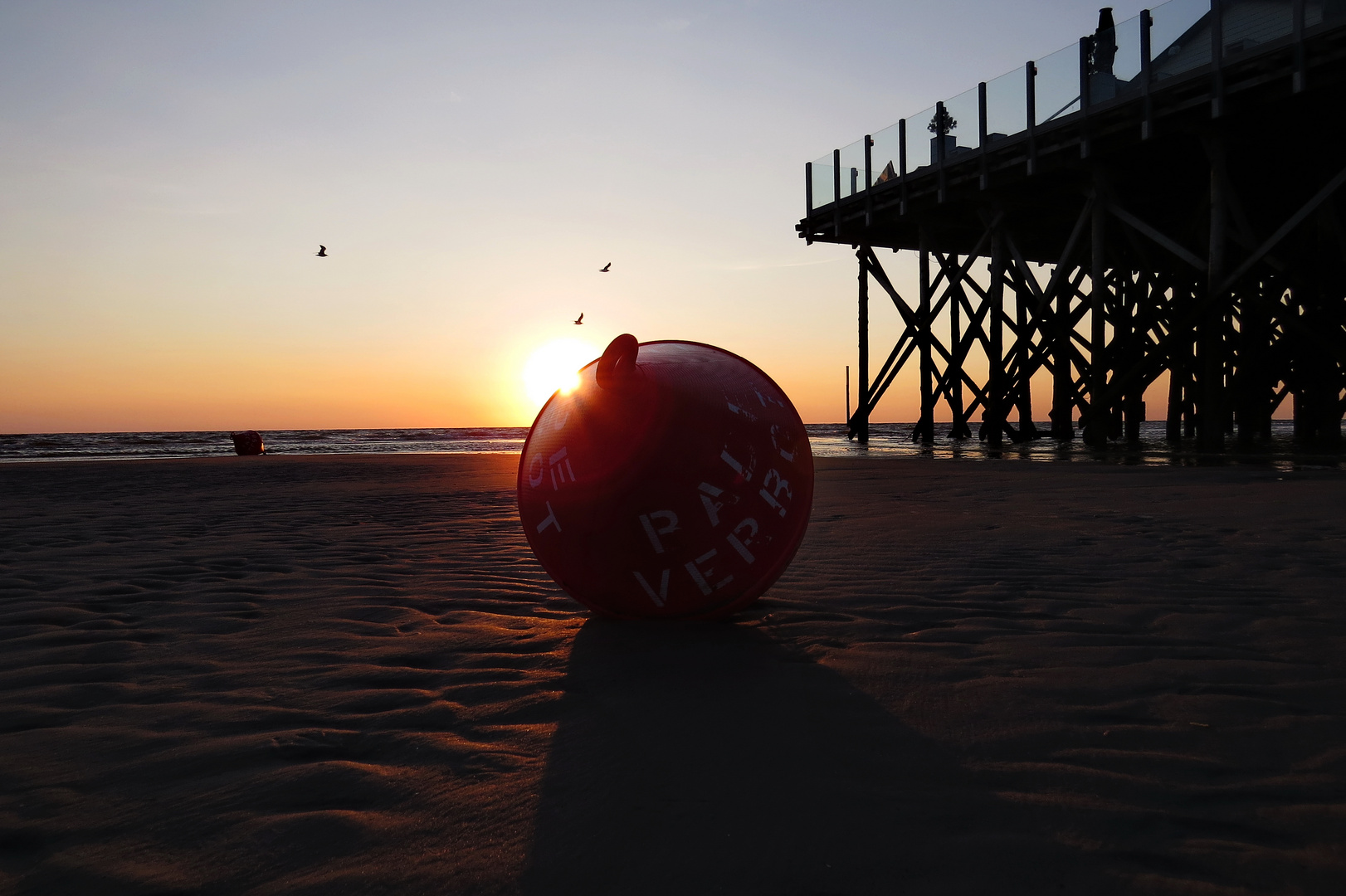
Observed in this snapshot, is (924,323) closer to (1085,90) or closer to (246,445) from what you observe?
(1085,90)

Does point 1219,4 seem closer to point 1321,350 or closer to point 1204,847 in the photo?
point 1321,350

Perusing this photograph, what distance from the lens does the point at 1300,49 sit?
1116 centimetres

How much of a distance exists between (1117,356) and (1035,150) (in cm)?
450

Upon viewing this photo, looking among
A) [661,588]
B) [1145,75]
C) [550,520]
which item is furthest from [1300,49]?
[550,520]

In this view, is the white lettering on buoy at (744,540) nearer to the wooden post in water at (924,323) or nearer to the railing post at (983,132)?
the railing post at (983,132)

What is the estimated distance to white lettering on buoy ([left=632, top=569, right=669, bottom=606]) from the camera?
3252mm

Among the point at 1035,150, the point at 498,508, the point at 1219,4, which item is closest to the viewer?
the point at 498,508

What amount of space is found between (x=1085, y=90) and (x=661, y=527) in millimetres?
14386

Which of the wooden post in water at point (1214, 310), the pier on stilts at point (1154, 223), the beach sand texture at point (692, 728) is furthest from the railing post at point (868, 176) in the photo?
the beach sand texture at point (692, 728)

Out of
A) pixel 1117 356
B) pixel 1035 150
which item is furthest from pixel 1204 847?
pixel 1117 356

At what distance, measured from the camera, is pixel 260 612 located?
3916 millimetres

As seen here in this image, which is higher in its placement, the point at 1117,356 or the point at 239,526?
the point at 1117,356

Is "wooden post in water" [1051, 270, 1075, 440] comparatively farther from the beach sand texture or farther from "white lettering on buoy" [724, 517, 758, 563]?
"white lettering on buoy" [724, 517, 758, 563]

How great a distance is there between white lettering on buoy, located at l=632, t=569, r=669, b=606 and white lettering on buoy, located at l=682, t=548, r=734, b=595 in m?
0.10
